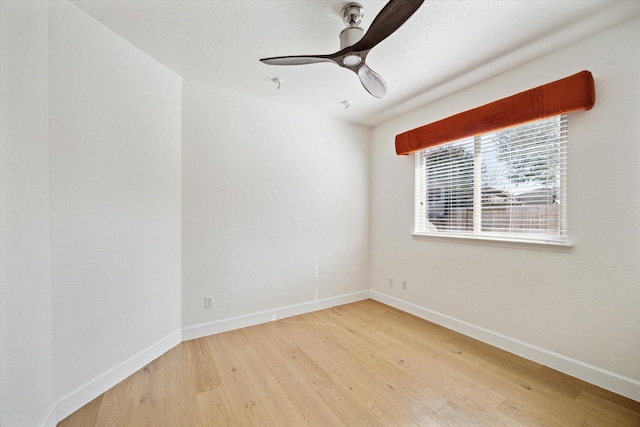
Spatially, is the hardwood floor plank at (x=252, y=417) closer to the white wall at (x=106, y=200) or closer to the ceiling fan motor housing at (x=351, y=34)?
the white wall at (x=106, y=200)

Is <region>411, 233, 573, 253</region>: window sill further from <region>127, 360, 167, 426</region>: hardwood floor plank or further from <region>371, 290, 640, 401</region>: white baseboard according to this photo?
<region>127, 360, 167, 426</region>: hardwood floor plank

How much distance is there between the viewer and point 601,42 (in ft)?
5.43

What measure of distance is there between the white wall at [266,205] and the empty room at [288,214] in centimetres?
3

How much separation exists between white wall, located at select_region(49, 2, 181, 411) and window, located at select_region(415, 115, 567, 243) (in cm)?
268

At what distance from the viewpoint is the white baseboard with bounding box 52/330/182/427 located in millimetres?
1428

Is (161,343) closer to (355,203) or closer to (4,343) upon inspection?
(4,343)

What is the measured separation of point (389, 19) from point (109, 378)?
2.75 metres

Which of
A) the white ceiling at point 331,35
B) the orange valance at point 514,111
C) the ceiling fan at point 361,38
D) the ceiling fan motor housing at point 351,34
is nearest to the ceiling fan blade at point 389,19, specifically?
the ceiling fan at point 361,38

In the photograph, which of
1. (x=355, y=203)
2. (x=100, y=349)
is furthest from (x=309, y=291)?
(x=100, y=349)

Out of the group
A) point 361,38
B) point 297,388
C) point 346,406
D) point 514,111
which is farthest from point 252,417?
point 514,111

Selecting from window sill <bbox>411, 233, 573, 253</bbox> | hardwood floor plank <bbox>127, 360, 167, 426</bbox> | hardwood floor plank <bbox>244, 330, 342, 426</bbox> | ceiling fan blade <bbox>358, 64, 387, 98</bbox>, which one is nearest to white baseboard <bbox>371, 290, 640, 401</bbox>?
window sill <bbox>411, 233, 573, 253</bbox>

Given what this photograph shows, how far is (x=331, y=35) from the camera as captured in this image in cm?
170

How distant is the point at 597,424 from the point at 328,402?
4.96 ft

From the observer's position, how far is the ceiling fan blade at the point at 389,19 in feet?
3.50
